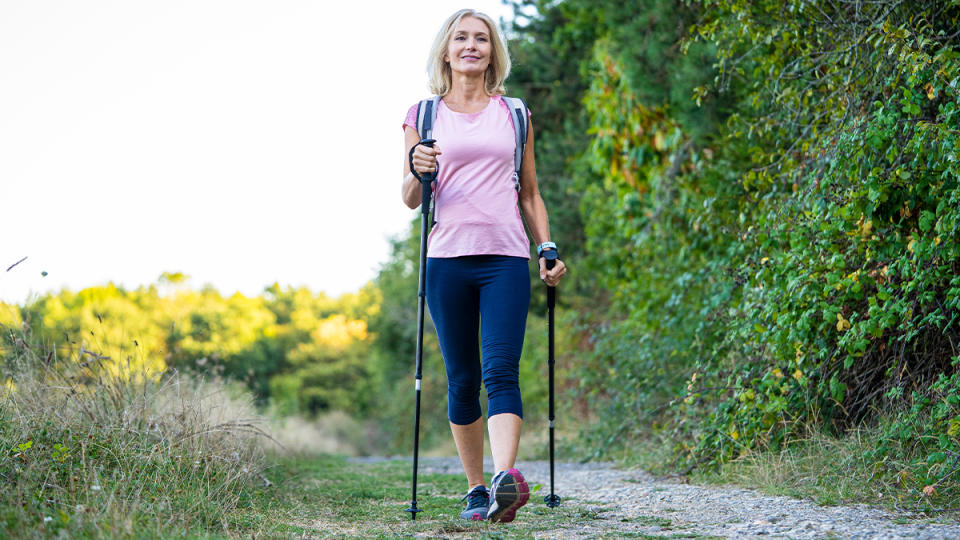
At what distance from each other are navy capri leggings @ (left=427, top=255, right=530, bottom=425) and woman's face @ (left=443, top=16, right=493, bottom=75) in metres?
0.87

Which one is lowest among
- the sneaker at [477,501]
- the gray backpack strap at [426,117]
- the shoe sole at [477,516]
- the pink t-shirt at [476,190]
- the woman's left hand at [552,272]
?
the shoe sole at [477,516]

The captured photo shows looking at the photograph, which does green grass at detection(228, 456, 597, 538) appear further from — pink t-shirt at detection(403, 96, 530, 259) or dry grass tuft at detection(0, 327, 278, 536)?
pink t-shirt at detection(403, 96, 530, 259)

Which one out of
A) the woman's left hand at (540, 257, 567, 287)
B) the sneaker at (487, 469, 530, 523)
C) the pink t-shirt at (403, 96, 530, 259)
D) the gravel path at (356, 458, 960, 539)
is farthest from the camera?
the woman's left hand at (540, 257, 567, 287)

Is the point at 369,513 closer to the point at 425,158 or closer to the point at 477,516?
the point at 477,516

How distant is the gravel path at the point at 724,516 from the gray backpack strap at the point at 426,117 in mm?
1755

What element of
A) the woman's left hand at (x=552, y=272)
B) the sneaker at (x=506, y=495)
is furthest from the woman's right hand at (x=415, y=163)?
the sneaker at (x=506, y=495)

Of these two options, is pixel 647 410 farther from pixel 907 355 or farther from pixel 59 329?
pixel 59 329

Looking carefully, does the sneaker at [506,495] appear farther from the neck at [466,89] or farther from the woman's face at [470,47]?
the woman's face at [470,47]

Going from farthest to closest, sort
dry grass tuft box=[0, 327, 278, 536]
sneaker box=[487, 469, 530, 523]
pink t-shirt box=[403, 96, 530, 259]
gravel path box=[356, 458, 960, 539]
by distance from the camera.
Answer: pink t-shirt box=[403, 96, 530, 259], sneaker box=[487, 469, 530, 523], gravel path box=[356, 458, 960, 539], dry grass tuft box=[0, 327, 278, 536]

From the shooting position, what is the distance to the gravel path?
295 cm

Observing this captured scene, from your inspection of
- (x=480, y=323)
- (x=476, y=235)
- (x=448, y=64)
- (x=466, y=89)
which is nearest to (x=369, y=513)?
(x=480, y=323)

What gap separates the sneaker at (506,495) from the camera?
316cm

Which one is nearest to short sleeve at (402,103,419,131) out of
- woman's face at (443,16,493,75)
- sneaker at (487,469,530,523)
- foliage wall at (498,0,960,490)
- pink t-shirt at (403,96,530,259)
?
pink t-shirt at (403,96,530,259)

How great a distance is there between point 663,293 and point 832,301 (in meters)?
2.93
